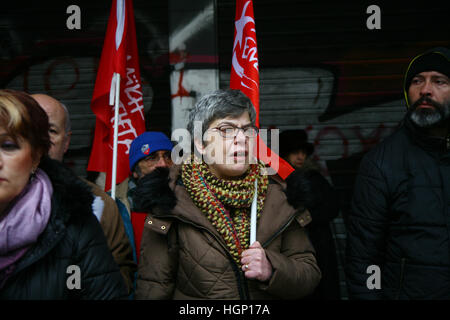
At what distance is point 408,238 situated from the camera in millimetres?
2436

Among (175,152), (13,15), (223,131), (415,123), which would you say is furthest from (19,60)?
(415,123)

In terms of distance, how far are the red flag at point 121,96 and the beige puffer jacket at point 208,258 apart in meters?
1.75

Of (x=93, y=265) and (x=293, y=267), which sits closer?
(x=93, y=265)

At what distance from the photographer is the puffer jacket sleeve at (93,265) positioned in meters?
1.73

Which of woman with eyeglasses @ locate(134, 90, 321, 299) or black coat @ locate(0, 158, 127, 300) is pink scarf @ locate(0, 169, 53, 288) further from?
woman with eyeglasses @ locate(134, 90, 321, 299)

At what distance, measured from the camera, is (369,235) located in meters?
2.51

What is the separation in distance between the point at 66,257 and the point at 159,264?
60cm

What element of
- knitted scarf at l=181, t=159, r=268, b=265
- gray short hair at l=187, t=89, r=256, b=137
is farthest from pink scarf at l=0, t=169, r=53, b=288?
gray short hair at l=187, t=89, r=256, b=137

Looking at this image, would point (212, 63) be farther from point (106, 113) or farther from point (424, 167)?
point (424, 167)

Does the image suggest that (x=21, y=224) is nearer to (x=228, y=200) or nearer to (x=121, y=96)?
(x=228, y=200)

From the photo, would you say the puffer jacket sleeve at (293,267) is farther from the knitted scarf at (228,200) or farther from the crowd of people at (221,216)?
the knitted scarf at (228,200)

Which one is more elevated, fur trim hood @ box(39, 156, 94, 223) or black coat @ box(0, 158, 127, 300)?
fur trim hood @ box(39, 156, 94, 223)

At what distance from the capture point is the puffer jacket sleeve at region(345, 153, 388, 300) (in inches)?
98.3

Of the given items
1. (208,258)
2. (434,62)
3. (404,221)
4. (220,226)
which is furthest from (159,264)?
(434,62)
